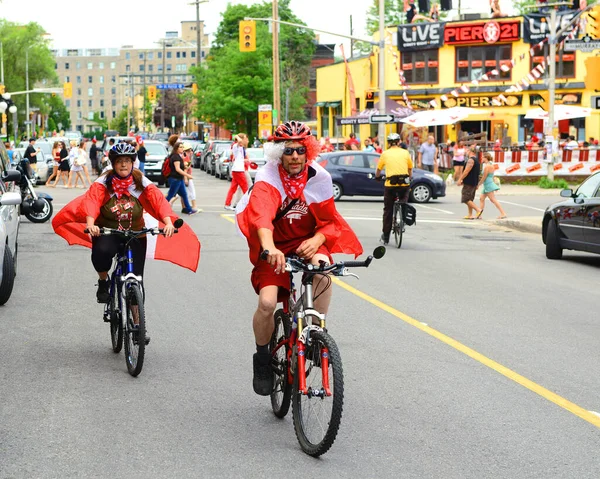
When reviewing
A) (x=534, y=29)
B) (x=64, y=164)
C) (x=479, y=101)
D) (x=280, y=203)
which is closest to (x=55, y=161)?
(x=64, y=164)

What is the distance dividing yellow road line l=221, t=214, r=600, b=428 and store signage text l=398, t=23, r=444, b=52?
46.6 metres

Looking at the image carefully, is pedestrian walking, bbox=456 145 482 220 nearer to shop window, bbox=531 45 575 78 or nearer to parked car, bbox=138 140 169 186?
parked car, bbox=138 140 169 186

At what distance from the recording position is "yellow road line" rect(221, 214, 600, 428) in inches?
258

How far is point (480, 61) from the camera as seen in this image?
5662 centimetres

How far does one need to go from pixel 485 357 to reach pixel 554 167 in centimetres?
2995

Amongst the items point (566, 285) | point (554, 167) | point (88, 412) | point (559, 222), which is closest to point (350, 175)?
point (554, 167)

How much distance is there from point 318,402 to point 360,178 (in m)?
24.2

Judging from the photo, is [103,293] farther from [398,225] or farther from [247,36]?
[247,36]

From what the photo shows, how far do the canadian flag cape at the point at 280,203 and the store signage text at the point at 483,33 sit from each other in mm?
51427

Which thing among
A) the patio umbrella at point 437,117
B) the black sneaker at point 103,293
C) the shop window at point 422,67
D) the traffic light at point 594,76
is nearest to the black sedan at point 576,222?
the traffic light at point 594,76

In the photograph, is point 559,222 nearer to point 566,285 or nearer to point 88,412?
point 566,285

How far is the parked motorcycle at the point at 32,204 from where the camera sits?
2086cm

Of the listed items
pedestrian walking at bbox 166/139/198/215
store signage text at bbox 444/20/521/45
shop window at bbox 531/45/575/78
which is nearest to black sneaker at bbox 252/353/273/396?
pedestrian walking at bbox 166/139/198/215

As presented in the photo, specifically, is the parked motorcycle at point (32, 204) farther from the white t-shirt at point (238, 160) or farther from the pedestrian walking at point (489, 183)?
the pedestrian walking at point (489, 183)
